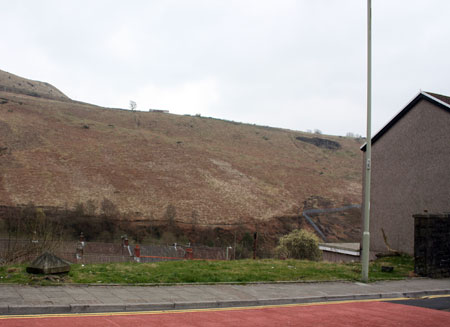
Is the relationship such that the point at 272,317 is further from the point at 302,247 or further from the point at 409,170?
the point at 409,170

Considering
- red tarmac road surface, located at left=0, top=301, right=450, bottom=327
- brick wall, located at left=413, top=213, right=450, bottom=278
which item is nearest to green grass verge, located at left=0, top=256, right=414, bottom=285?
brick wall, located at left=413, top=213, right=450, bottom=278

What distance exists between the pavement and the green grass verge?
1.55ft

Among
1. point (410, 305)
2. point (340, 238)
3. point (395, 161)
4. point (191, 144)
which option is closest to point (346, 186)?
point (340, 238)

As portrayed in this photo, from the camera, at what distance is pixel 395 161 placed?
23125mm

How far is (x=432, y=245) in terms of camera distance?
1477 centimetres

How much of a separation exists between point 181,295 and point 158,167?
151 feet

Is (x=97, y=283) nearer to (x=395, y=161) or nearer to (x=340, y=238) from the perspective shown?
(x=395, y=161)

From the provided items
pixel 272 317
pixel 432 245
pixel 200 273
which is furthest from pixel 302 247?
pixel 272 317

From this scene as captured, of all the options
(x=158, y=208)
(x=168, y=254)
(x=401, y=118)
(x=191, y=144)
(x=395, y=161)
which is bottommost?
(x=168, y=254)

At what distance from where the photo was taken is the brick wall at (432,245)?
1477cm

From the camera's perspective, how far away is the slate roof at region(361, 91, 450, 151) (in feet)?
67.2

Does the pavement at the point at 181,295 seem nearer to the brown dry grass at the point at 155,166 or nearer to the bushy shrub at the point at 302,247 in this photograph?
the bushy shrub at the point at 302,247

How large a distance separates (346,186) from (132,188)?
3474cm

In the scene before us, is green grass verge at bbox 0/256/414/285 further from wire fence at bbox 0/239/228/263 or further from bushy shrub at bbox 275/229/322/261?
bushy shrub at bbox 275/229/322/261
